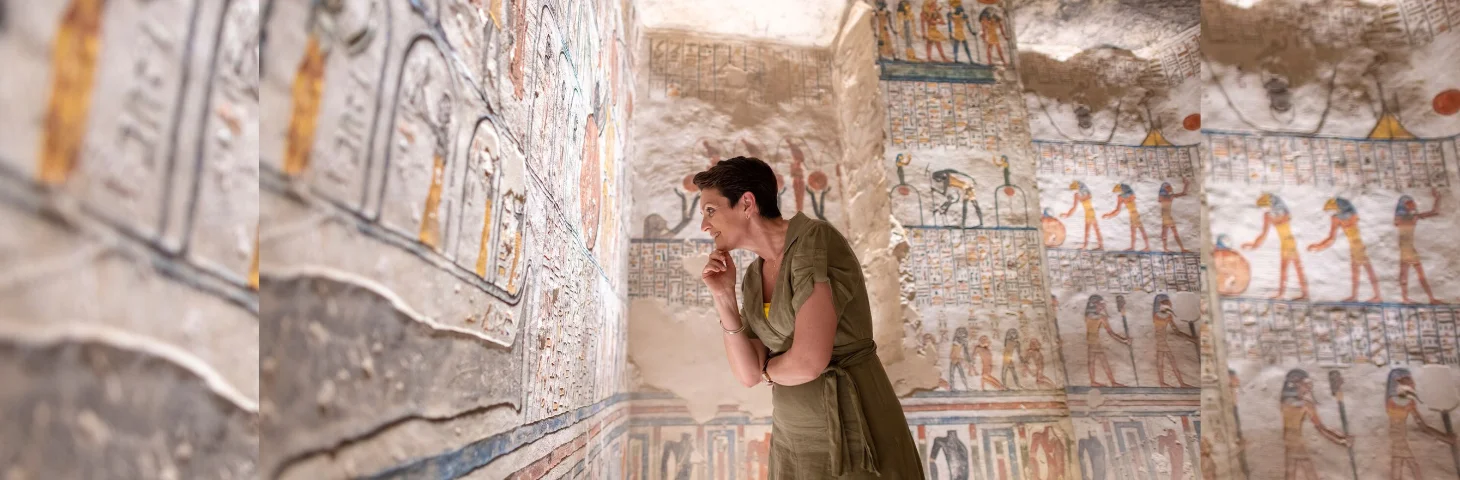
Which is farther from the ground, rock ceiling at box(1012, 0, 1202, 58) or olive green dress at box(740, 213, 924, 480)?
rock ceiling at box(1012, 0, 1202, 58)

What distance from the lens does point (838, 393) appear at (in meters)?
1.57

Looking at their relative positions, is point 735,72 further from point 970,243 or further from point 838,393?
point 838,393

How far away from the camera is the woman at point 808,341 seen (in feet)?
4.98

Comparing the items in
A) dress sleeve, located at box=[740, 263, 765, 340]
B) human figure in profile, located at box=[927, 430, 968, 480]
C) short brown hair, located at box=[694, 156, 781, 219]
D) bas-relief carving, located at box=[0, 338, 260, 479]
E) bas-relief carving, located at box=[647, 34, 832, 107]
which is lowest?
human figure in profile, located at box=[927, 430, 968, 480]

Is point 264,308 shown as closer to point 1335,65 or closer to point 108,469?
point 108,469

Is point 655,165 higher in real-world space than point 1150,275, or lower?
higher

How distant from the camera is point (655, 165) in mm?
4090

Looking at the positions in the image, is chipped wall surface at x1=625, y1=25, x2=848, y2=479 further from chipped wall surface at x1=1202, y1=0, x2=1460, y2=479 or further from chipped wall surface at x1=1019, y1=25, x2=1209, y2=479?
chipped wall surface at x1=1202, y1=0, x2=1460, y2=479

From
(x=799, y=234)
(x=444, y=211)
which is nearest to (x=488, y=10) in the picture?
(x=444, y=211)

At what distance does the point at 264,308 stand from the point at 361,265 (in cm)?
15

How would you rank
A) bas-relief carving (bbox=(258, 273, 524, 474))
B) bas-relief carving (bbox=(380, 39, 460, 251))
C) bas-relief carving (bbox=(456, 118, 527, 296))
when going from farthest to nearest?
1. bas-relief carving (bbox=(456, 118, 527, 296))
2. bas-relief carving (bbox=(380, 39, 460, 251))
3. bas-relief carving (bbox=(258, 273, 524, 474))

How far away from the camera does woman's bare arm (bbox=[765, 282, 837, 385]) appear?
1.49 meters

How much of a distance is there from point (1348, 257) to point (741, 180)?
A: 9.63 feet

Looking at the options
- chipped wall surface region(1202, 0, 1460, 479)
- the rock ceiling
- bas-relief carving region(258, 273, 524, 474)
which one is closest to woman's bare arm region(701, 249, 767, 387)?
bas-relief carving region(258, 273, 524, 474)
